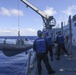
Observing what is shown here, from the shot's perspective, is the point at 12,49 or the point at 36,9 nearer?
the point at 12,49

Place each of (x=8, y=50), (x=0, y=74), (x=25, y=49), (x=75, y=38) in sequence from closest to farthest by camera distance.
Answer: (x=0, y=74) → (x=8, y=50) → (x=75, y=38) → (x=25, y=49)

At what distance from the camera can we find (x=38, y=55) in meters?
13.0

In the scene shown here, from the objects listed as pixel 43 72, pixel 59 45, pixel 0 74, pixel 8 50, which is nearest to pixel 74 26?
pixel 8 50

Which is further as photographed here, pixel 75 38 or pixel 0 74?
pixel 75 38

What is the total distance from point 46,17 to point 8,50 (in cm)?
1382

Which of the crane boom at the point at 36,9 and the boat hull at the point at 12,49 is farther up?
the crane boom at the point at 36,9

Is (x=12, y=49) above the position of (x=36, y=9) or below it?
below

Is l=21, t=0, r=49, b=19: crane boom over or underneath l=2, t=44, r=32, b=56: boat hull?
over

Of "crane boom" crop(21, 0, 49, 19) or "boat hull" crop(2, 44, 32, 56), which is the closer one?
"boat hull" crop(2, 44, 32, 56)

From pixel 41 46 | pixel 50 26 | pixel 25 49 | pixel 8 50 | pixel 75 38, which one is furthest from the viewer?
pixel 25 49

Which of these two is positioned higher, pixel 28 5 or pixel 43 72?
pixel 28 5

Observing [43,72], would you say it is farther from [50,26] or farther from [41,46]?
[50,26]

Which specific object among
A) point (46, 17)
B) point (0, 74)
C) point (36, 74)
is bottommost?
point (0, 74)

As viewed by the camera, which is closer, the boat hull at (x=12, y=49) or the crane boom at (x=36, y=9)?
the boat hull at (x=12, y=49)
